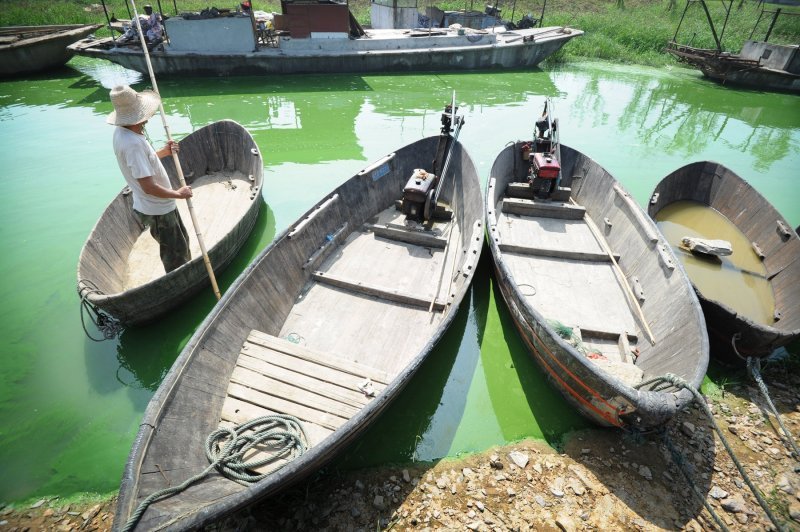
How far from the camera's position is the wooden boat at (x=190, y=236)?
465cm

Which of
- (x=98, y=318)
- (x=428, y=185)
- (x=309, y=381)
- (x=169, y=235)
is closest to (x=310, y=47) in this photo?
(x=428, y=185)

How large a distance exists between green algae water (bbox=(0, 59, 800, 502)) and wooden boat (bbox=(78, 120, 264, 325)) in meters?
0.56

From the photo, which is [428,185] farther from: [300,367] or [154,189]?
[154,189]

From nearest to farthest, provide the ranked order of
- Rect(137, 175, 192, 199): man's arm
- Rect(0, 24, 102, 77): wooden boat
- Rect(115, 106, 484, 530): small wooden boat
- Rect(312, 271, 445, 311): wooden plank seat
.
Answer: Rect(115, 106, 484, 530): small wooden boat < Rect(137, 175, 192, 199): man's arm < Rect(312, 271, 445, 311): wooden plank seat < Rect(0, 24, 102, 77): wooden boat

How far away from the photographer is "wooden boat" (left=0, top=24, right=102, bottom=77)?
15.1m

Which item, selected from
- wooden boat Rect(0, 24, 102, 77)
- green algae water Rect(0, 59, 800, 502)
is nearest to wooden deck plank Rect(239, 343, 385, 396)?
green algae water Rect(0, 59, 800, 502)

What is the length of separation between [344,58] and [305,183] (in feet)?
37.4

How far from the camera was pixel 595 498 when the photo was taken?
354 cm

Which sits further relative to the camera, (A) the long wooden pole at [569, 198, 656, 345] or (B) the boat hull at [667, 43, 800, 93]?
(B) the boat hull at [667, 43, 800, 93]

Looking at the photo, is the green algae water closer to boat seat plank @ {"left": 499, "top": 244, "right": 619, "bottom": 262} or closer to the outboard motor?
boat seat plank @ {"left": 499, "top": 244, "right": 619, "bottom": 262}

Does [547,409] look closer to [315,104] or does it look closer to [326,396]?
[326,396]

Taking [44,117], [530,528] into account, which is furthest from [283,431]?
[44,117]

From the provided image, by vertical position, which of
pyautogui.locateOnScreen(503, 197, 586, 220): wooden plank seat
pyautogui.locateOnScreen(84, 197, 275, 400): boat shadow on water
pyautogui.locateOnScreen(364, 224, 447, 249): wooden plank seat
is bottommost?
pyautogui.locateOnScreen(84, 197, 275, 400): boat shadow on water

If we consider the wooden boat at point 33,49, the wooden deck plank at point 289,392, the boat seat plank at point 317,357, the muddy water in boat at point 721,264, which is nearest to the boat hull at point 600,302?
the muddy water in boat at point 721,264
